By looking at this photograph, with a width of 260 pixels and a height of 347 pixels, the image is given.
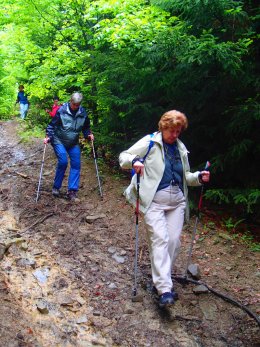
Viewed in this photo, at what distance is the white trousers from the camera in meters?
4.45

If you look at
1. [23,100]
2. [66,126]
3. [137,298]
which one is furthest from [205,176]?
[23,100]

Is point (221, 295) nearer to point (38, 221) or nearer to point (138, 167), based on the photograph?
point (138, 167)

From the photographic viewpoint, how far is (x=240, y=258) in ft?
20.9

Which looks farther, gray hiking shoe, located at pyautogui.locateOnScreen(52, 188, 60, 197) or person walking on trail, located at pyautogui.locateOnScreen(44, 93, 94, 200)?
gray hiking shoe, located at pyautogui.locateOnScreen(52, 188, 60, 197)

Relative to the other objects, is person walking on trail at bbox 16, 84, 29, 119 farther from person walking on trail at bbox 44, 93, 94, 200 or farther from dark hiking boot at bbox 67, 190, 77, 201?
dark hiking boot at bbox 67, 190, 77, 201

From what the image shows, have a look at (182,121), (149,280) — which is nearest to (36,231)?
A: (149,280)

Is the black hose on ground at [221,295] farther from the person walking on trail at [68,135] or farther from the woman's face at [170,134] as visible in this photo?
the person walking on trail at [68,135]

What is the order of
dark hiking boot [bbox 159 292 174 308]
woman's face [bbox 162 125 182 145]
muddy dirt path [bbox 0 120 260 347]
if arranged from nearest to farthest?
muddy dirt path [bbox 0 120 260 347] < dark hiking boot [bbox 159 292 174 308] < woman's face [bbox 162 125 182 145]

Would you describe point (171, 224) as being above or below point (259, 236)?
above

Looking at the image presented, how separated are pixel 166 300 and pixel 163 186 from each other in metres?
1.46


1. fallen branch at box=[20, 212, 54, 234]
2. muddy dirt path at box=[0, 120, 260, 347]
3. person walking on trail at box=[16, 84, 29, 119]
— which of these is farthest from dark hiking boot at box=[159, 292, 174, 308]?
person walking on trail at box=[16, 84, 29, 119]

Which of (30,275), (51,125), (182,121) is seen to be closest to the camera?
(182,121)

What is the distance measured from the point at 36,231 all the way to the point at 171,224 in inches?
123

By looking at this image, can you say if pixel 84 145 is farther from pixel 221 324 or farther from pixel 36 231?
pixel 221 324
